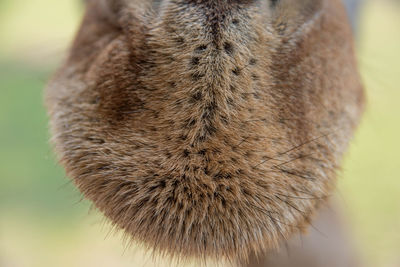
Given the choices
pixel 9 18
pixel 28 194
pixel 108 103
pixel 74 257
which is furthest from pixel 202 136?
pixel 9 18

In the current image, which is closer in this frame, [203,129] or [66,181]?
[203,129]

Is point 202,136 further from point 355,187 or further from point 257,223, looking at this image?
point 355,187

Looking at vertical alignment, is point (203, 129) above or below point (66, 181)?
above

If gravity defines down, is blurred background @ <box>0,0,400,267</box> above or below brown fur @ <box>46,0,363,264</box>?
below

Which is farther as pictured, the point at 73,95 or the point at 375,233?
the point at 375,233
